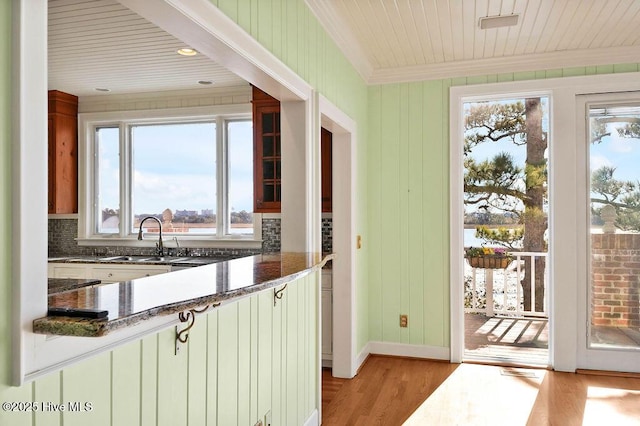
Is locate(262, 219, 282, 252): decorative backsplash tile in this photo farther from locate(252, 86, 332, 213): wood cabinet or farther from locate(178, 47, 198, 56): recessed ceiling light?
locate(178, 47, 198, 56): recessed ceiling light

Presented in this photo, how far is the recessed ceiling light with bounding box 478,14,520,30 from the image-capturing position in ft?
10.6

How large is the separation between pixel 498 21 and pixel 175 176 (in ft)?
10.8

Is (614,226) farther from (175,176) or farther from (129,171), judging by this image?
(129,171)

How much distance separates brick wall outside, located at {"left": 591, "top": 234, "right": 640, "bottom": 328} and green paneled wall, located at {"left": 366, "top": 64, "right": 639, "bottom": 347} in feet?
4.07

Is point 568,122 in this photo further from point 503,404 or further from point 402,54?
point 503,404

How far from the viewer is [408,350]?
14.4ft

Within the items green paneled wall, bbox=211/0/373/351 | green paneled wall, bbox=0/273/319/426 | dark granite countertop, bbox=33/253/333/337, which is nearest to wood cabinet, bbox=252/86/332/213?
green paneled wall, bbox=211/0/373/351

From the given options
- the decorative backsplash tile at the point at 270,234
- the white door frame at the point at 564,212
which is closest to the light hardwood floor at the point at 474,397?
the white door frame at the point at 564,212

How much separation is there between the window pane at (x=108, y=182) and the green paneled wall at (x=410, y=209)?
265cm

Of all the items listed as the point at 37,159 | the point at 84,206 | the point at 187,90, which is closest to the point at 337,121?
the point at 187,90

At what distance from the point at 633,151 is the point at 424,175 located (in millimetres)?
1735

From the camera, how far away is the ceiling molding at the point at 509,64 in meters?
3.89

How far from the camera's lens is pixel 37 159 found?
1035 millimetres

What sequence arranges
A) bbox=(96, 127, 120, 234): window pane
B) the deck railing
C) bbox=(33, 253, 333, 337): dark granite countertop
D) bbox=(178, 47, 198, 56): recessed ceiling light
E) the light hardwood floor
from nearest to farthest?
1. bbox=(33, 253, 333, 337): dark granite countertop
2. the light hardwood floor
3. bbox=(178, 47, 198, 56): recessed ceiling light
4. bbox=(96, 127, 120, 234): window pane
5. the deck railing
